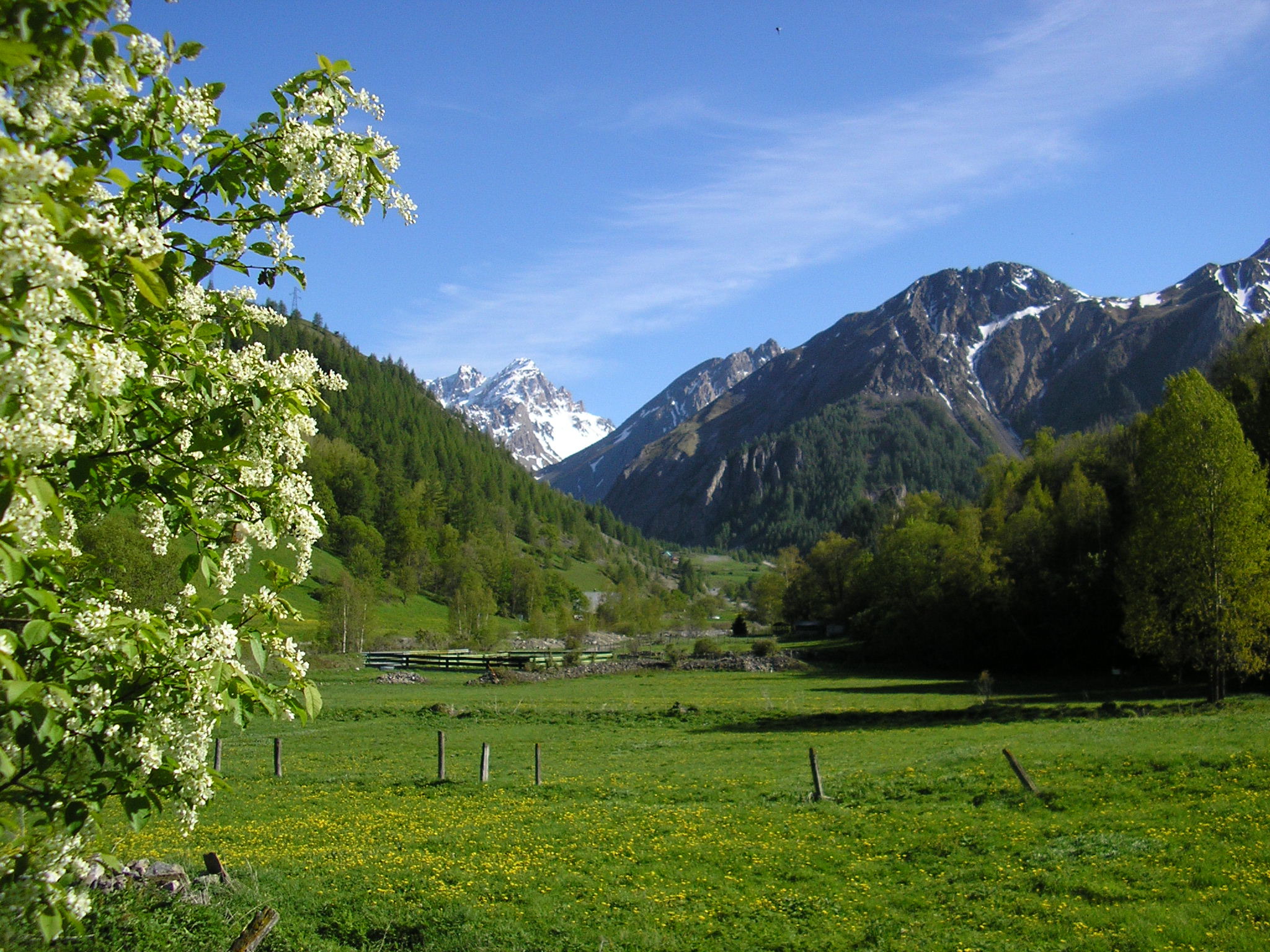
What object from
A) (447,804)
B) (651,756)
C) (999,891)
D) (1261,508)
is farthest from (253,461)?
(1261,508)

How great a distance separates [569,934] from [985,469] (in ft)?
403

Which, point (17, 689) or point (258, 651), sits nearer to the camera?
point (17, 689)

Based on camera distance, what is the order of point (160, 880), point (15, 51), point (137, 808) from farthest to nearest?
point (160, 880) → point (137, 808) → point (15, 51)

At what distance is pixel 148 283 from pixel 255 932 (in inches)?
291

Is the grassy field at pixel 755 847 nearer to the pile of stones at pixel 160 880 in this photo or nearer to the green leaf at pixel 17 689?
the pile of stones at pixel 160 880

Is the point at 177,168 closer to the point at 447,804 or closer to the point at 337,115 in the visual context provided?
the point at 337,115

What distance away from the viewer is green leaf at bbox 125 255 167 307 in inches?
151

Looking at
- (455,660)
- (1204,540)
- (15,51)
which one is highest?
(15,51)

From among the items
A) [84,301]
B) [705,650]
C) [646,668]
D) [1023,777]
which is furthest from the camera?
[705,650]

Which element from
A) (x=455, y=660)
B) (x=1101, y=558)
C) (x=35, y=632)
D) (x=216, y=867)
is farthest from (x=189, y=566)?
(x=455, y=660)

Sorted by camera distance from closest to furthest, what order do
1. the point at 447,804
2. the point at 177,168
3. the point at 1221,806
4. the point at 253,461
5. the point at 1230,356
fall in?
the point at 177,168, the point at 253,461, the point at 1221,806, the point at 447,804, the point at 1230,356

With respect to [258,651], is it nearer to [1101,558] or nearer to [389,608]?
[1101,558]

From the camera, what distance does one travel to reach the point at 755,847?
18.4 m

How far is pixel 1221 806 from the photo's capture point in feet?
60.3
